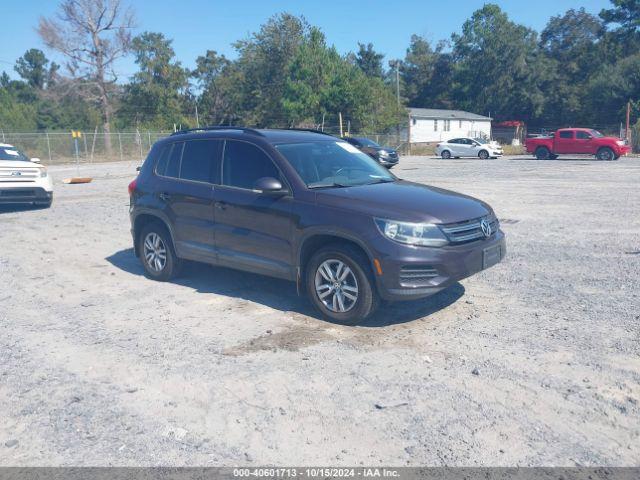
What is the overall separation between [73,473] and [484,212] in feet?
14.4

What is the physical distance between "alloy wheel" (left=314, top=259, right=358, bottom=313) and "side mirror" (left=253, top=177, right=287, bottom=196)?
34.6 inches

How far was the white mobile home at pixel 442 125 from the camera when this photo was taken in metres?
63.9

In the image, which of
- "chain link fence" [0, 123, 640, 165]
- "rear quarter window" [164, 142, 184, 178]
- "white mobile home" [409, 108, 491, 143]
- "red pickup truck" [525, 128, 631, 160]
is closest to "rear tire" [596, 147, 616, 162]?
"red pickup truck" [525, 128, 631, 160]

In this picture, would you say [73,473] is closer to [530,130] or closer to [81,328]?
[81,328]

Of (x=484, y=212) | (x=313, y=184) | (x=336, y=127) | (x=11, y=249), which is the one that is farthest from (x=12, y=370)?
(x=336, y=127)

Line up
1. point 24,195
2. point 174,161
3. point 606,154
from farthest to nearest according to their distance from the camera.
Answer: point 606,154 → point 24,195 → point 174,161

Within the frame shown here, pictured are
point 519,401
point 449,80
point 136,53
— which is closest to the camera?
point 519,401

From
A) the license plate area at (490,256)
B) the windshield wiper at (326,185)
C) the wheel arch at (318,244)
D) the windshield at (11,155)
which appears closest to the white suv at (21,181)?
the windshield at (11,155)

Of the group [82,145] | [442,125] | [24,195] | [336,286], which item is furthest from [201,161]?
[442,125]

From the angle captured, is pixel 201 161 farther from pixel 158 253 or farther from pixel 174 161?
pixel 158 253

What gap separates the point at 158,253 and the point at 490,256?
410cm

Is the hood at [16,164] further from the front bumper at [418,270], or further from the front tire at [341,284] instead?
the front bumper at [418,270]

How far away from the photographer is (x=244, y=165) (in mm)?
6777

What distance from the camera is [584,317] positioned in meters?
5.88
